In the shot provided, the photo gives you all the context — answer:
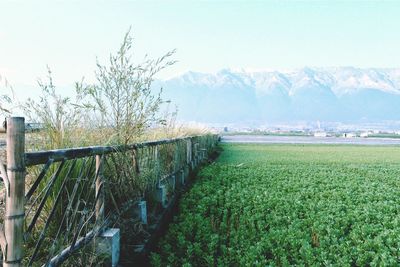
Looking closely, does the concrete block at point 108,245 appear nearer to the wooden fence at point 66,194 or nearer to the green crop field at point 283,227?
the wooden fence at point 66,194

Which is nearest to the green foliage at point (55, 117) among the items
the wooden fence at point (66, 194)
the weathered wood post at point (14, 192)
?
the wooden fence at point (66, 194)

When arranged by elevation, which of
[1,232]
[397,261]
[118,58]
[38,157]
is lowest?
[397,261]

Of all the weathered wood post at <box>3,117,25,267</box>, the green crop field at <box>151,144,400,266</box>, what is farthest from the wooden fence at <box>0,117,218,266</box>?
the green crop field at <box>151,144,400,266</box>

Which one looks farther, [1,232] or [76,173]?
[76,173]

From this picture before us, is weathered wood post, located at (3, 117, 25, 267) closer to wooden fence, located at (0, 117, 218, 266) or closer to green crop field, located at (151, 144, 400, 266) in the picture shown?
wooden fence, located at (0, 117, 218, 266)

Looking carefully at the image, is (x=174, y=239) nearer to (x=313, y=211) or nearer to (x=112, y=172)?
(x=112, y=172)

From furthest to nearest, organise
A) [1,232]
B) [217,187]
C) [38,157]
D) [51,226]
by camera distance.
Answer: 1. [217,187]
2. [51,226]
3. [38,157]
4. [1,232]

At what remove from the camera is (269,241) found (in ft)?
17.5

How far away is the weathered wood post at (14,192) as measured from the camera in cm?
239

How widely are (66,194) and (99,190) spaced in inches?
11.8

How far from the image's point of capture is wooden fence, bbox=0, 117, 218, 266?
2.41m

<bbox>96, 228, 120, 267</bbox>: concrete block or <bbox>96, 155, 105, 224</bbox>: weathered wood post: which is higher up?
<bbox>96, 155, 105, 224</bbox>: weathered wood post

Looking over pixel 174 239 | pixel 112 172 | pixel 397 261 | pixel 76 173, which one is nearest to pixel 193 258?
pixel 174 239

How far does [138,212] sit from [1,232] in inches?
123
